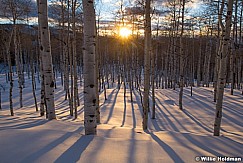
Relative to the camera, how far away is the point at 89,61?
4062 millimetres

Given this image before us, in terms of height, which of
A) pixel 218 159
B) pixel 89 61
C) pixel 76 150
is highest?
pixel 89 61

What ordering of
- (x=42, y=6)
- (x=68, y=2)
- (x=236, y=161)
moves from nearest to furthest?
(x=236, y=161)
(x=42, y=6)
(x=68, y=2)

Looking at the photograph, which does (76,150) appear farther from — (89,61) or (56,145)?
(89,61)

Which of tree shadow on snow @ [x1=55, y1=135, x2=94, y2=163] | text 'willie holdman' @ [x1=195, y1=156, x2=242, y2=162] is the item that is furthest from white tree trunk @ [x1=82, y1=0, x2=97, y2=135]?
text 'willie holdman' @ [x1=195, y1=156, x2=242, y2=162]

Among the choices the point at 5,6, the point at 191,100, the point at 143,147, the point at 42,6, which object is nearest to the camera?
the point at 143,147

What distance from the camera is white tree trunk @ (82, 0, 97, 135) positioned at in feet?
13.1

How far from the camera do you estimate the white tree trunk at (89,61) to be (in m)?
3.98

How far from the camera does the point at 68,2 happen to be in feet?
35.1

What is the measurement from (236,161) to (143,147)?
1.54 m

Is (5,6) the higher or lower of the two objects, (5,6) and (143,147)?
the higher

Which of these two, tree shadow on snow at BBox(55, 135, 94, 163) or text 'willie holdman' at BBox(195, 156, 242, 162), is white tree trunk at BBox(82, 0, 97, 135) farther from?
text 'willie holdman' at BBox(195, 156, 242, 162)

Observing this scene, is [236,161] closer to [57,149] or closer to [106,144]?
[106,144]

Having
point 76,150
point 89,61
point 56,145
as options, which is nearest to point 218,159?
point 76,150

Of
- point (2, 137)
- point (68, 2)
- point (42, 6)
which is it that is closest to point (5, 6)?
point (68, 2)
